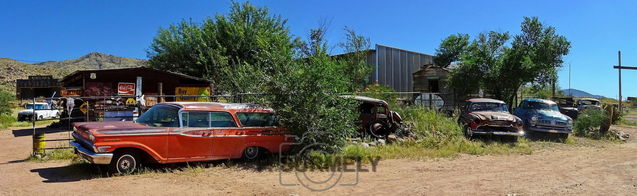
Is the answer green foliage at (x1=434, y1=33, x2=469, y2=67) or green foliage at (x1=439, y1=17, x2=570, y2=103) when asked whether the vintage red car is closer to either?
green foliage at (x1=439, y1=17, x2=570, y2=103)

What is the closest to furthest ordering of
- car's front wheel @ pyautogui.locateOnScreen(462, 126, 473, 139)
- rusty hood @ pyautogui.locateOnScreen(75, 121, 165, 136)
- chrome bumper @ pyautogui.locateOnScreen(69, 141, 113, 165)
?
1. chrome bumper @ pyautogui.locateOnScreen(69, 141, 113, 165)
2. rusty hood @ pyautogui.locateOnScreen(75, 121, 165, 136)
3. car's front wheel @ pyautogui.locateOnScreen(462, 126, 473, 139)

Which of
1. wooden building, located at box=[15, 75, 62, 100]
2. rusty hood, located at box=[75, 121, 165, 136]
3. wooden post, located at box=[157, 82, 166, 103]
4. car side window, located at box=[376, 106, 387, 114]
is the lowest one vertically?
rusty hood, located at box=[75, 121, 165, 136]

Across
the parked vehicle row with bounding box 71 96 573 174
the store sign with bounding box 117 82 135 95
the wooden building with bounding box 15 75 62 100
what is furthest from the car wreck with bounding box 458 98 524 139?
the wooden building with bounding box 15 75 62 100

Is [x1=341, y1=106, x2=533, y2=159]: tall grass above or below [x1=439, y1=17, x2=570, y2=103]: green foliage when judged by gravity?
below

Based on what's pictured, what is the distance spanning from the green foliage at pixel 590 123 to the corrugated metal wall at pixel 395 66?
12.8m

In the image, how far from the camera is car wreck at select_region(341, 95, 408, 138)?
481 inches

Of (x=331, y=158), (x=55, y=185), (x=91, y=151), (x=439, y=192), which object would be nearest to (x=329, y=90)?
(x=331, y=158)

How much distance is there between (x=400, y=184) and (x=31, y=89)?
2048 inches

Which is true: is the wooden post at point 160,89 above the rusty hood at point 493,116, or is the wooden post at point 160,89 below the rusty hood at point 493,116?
above

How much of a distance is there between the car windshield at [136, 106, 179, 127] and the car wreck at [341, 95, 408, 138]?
5626mm

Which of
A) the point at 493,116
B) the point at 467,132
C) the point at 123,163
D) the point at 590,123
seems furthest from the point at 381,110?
the point at 590,123

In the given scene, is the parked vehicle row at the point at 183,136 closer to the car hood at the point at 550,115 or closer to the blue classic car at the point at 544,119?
the blue classic car at the point at 544,119

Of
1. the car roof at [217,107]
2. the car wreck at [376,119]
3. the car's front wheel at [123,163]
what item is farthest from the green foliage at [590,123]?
the car's front wheel at [123,163]

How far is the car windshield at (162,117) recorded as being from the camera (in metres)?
8.22
